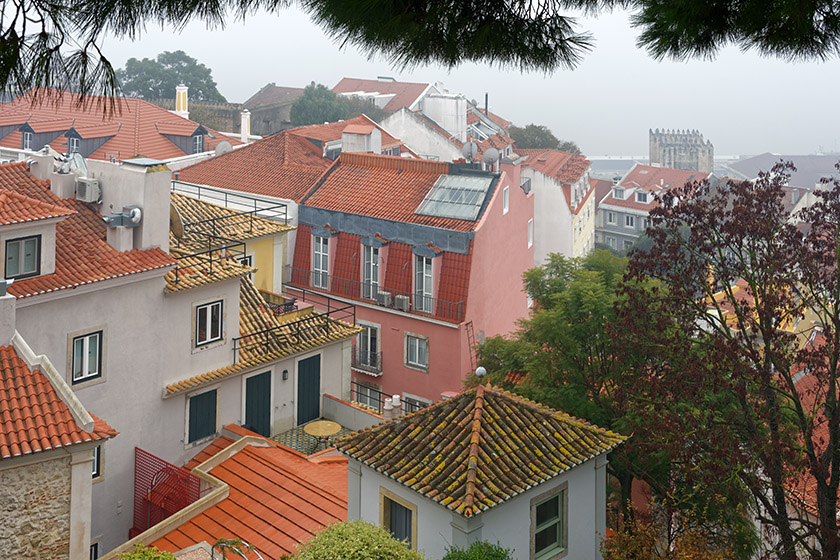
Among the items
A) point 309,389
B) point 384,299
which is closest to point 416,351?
point 384,299

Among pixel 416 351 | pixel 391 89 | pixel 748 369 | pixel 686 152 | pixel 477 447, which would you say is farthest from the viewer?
pixel 686 152

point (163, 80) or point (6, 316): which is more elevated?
point (163, 80)

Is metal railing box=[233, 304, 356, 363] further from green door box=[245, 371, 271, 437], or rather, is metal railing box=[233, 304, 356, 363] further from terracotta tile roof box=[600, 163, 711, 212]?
terracotta tile roof box=[600, 163, 711, 212]

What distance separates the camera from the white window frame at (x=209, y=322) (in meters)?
24.2

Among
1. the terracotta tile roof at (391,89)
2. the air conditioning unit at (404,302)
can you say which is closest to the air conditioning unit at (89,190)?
the air conditioning unit at (404,302)

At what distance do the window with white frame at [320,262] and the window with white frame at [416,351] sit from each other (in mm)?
4651

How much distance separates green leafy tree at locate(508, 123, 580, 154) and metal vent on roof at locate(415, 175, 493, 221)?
71.3 metres

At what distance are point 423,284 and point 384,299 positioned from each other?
5.57 feet

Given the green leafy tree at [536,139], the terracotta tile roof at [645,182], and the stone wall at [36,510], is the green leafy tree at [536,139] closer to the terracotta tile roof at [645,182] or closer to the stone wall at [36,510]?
the terracotta tile roof at [645,182]

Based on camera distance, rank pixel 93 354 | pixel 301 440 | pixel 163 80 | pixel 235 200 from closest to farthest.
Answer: pixel 93 354, pixel 301 440, pixel 235 200, pixel 163 80

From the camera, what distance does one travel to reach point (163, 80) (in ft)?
397

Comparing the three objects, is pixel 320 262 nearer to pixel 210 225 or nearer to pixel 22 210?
pixel 210 225

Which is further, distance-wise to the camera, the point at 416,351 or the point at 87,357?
the point at 416,351

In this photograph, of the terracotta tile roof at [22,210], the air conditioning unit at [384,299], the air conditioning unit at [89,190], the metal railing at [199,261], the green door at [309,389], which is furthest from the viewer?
Result: the air conditioning unit at [384,299]
